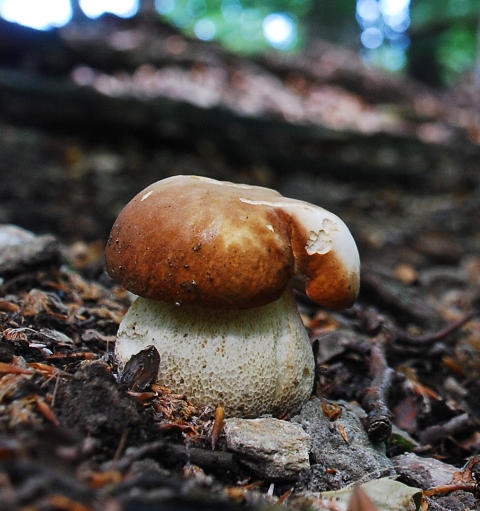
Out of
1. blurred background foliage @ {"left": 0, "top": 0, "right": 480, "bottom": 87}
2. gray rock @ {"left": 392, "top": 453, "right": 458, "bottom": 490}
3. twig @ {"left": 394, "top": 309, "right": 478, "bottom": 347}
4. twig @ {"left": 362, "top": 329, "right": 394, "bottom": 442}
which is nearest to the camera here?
gray rock @ {"left": 392, "top": 453, "right": 458, "bottom": 490}

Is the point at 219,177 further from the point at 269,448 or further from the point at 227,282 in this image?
the point at 269,448

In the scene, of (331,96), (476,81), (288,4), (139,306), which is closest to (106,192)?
(139,306)

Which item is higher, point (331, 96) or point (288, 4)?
point (288, 4)

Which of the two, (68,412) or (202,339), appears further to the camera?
(202,339)

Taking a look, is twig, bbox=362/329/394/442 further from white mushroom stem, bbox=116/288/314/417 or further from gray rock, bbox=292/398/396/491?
white mushroom stem, bbox=116/288/314/417

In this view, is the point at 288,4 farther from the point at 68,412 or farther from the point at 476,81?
the point at 68,412

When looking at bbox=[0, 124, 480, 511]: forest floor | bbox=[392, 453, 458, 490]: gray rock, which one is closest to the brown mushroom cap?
bbox=[0, 124, 480, 511]: forest floor
